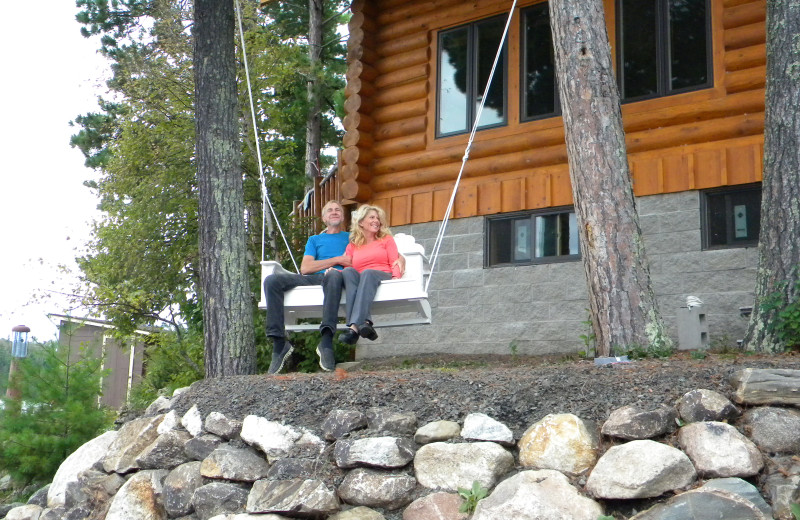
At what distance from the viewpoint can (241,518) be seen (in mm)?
4984

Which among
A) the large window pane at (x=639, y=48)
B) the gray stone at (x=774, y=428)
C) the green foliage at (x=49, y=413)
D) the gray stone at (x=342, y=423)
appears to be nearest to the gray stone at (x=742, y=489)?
the gray stone at (x=774, y=428)

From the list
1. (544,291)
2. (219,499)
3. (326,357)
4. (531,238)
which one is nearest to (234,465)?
(219,499)

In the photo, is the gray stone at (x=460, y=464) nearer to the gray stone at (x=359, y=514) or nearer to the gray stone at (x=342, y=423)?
the gray stone at (x=359, y=514)

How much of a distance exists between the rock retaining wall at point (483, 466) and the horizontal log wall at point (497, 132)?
12.9ft

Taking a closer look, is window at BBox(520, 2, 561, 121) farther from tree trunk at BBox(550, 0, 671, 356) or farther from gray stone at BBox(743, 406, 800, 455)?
gray stone at BBox(743, 406, 800, 455)

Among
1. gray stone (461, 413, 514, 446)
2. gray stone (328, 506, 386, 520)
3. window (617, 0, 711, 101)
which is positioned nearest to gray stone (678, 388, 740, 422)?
gray stone (461, 413, 514, 446)

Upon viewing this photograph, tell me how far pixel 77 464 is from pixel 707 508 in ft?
15.0

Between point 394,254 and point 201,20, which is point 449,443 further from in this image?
point 201,20

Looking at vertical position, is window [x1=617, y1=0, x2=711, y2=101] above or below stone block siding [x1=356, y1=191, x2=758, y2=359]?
above

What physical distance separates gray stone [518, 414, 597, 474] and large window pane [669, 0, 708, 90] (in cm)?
480

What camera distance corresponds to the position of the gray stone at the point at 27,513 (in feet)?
21.4

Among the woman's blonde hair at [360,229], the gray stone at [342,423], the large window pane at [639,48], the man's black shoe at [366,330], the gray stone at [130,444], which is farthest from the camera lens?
the large window pane at [639,48]

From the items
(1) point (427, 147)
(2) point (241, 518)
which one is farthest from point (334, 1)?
(2) point (241, 518)

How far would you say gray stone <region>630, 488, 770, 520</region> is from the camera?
12.6ft
